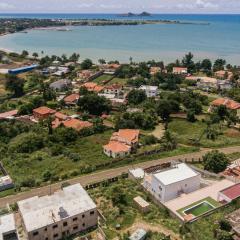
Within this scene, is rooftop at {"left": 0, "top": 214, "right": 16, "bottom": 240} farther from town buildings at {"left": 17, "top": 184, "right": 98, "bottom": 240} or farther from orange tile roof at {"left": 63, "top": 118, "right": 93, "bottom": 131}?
orange tile roof at {"left": 63, "top": 118, "right": 93, "bottom": 131}

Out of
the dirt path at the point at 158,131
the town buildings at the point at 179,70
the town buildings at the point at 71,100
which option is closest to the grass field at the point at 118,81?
the town buildings at the point at 179,70

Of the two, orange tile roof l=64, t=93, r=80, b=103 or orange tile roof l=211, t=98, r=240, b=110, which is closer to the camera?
orange tile roof l=211, t=98, r=240, b=110

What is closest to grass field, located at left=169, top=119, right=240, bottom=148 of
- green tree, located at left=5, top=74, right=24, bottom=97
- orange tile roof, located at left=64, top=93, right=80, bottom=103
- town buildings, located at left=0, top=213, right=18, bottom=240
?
orange tile roof, located at left=64, top=93, right=80, bottom=103

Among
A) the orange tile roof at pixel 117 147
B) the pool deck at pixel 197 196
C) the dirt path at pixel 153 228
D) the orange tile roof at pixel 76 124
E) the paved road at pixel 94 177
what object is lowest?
the orange tile roof at pixel 76 124

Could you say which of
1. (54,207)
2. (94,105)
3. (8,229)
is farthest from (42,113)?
(8,229)

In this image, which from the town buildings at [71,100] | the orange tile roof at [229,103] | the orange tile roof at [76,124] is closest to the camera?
the orange tile roof at [76,124]

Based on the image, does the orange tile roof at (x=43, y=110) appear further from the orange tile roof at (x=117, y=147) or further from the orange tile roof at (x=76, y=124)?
the orange tile roof at (x=117, y=147)

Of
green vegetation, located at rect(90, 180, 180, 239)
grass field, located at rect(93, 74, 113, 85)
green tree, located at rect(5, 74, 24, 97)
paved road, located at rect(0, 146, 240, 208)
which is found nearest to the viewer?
green vegetation, located at rect(90, 180, 180, 239)
